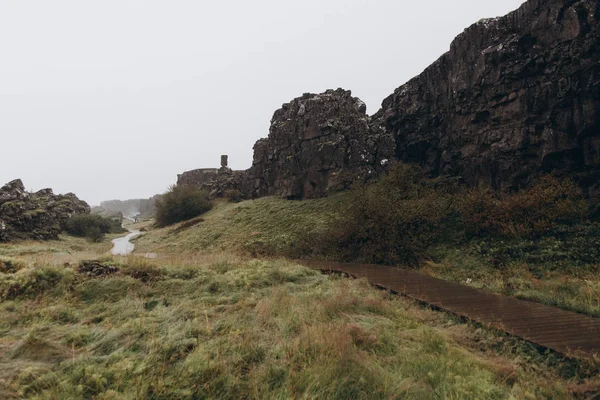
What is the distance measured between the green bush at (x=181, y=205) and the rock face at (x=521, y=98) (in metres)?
31.9

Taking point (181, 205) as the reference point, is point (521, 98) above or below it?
above

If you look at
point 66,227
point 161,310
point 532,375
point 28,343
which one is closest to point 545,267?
point 532,375

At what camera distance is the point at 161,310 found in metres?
6.64

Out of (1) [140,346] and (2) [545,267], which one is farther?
(2) [545,267]

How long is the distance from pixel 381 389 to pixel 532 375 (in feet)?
8.56

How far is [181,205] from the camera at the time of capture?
42.7m

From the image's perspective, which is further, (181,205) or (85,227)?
(181,205)

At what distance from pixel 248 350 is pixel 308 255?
13.1 metres

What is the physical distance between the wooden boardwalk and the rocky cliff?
8.95 meters

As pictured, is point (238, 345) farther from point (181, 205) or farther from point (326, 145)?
point (181, 205)

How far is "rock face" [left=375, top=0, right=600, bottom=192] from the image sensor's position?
13.1 meters

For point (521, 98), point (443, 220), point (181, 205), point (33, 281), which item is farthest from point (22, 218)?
point (521, 98)

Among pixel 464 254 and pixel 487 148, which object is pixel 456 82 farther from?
pixel 464 254

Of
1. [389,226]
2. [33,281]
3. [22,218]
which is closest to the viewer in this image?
[33,281]
